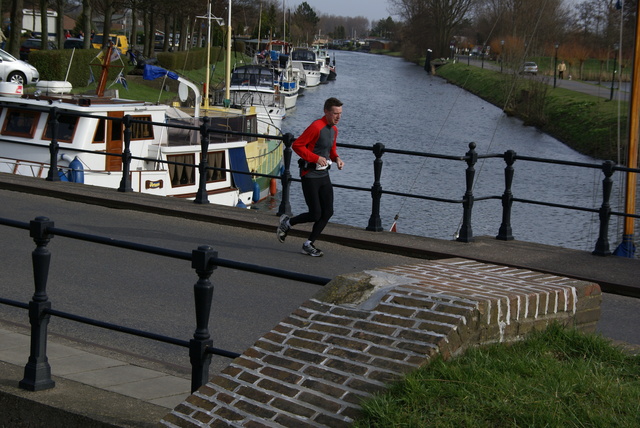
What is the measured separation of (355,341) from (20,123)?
18.7 metres

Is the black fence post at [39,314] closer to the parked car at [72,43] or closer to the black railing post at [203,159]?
the black railing post at [203,159]

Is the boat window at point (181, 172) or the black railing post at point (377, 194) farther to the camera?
the boat window at point (181, 172)

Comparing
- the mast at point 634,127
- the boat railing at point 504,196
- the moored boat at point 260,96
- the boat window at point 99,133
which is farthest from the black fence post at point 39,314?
the moored boat at point 260,96

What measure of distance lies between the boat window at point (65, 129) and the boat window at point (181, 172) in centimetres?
332

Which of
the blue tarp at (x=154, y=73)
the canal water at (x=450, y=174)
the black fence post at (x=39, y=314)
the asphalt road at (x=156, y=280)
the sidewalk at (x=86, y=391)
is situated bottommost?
the canal water at (x=450, y=174)

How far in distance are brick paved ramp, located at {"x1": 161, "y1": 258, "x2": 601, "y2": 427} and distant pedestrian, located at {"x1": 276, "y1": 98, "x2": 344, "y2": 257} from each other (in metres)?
5.96

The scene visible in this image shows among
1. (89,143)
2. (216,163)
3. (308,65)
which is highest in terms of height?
(308,65)

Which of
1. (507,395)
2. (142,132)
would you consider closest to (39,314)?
(507,395)

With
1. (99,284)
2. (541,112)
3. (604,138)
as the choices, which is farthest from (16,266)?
(541,112)

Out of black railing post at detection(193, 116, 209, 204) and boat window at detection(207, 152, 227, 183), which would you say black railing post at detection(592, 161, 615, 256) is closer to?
black railing post at detection(193, 116, 209, 204)

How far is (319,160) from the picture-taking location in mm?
10695

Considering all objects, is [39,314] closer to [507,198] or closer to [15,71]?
[507,198]

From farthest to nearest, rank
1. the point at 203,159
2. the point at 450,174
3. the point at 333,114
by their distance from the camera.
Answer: the point at 450,174 → the point at 203,159 → the point at 333,114

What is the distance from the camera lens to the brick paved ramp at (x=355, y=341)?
160 inches
